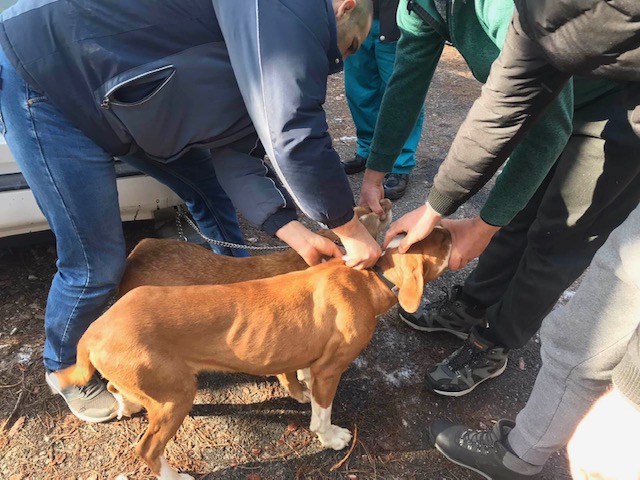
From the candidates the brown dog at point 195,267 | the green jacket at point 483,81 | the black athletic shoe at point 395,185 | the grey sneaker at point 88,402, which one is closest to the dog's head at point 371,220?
the brown dog at point 195,267

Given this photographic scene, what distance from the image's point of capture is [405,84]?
3057mm

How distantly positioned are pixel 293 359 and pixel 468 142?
150cm

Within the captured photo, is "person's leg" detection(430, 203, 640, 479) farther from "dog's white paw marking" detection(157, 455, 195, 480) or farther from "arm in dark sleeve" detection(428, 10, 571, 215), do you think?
"dog's white paw marking" detection(157, 455, 195, 480)

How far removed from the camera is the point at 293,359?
109 inches

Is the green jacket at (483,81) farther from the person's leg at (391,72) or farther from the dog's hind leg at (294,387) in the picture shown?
the person's leg at (391,72)

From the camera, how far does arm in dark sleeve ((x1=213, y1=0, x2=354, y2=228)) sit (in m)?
2.00

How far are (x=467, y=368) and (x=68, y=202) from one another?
2664 mm

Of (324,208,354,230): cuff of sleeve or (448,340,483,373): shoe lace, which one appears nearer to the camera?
(324,208,354,230): cuff of sleeve

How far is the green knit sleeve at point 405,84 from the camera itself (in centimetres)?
286

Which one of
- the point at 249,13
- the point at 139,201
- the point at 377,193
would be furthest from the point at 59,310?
the point at 377,193

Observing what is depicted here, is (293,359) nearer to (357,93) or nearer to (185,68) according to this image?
(185,68)

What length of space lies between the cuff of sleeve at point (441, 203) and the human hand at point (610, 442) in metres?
1.12

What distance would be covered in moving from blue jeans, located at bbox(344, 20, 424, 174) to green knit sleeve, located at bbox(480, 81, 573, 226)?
3009 millimetres

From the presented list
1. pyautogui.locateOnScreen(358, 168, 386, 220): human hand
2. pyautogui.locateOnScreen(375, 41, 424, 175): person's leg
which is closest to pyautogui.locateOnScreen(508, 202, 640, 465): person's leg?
pyautogui.locateOnScreen(358, 168, 386, 220): human hand
